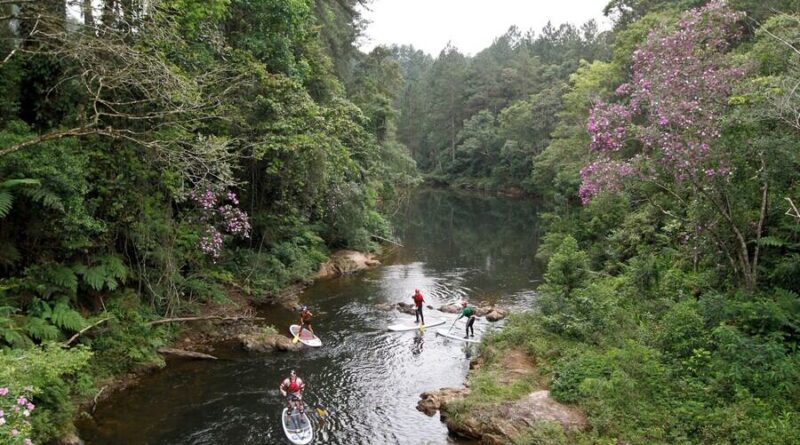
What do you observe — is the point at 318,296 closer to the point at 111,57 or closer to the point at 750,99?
the point at 111,57

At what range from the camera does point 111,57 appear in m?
11.2

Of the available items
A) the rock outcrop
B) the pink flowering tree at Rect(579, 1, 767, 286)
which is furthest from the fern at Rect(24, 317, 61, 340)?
the pink flowering tree at Rect(579, 1, 767, 286)

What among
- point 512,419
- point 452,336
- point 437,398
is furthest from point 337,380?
point 452,336

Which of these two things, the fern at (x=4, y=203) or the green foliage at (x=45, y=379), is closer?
the green foliage at (x=45, y=379)

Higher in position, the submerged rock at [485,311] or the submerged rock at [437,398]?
the submerged rock at [485,311]

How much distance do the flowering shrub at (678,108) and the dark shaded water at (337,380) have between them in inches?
292

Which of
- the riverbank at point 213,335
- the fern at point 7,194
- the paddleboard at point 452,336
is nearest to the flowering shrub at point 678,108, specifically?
the paddleboard at point 452,336

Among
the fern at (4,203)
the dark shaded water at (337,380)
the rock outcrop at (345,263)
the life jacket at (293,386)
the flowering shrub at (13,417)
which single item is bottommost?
the dark shaded water at (337,380)

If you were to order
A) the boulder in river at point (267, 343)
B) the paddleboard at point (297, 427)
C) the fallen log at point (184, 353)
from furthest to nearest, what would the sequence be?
the boulder in river at point (267, 343), the fallen log at point (184, 353), the paddleboard at point (297, 427)

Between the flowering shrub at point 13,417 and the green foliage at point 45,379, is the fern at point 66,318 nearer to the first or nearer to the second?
the green foliage at point 45,379

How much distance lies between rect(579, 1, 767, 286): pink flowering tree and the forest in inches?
2.8

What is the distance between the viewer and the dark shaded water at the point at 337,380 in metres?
11.1

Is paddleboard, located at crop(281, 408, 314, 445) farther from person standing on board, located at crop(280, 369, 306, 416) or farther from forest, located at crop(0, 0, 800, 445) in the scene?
forest, located at crop(0, 0, 800, 445)

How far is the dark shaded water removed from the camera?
437 inches
